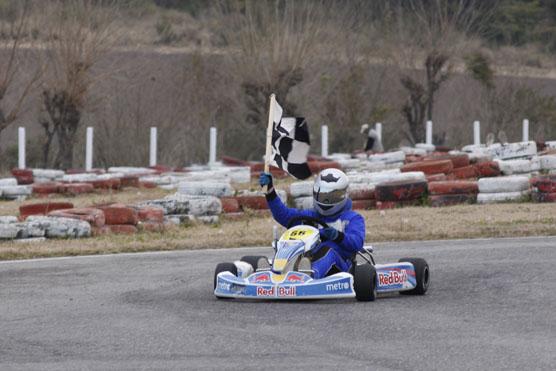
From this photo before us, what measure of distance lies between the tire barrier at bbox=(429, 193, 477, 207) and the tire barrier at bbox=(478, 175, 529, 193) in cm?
16

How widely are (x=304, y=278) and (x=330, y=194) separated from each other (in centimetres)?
83

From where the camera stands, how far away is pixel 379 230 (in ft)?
48.5

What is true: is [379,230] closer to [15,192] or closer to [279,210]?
[279,210]

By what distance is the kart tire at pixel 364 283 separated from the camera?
8.95 m

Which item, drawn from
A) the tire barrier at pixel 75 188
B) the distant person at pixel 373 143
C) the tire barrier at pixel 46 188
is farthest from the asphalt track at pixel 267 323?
the distant person at pixel 373 143

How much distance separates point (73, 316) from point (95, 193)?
1250 centimetres

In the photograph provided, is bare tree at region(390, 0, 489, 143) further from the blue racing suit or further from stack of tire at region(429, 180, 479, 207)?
the blue racing suit

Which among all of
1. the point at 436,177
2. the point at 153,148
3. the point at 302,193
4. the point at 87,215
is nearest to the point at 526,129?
the point at 153,148

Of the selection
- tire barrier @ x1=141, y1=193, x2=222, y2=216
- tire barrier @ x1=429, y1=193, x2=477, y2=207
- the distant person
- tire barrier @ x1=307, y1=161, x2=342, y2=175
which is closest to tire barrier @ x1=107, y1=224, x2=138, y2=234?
tire barrier @ x1=141, y1=193, x2=222, y2=216

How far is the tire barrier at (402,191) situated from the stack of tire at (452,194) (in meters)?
0.14

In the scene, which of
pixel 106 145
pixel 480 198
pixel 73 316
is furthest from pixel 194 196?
pixel 106 145

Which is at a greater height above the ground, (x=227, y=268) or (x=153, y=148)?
(x=153, y=148)

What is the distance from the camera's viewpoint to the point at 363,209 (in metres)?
16.9

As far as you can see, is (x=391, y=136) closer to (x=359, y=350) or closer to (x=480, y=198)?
(x=480, y=198)
